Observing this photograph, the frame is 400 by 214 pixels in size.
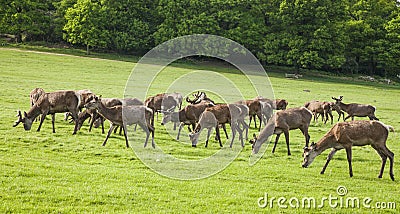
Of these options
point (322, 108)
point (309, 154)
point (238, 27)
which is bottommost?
point (309, 154)

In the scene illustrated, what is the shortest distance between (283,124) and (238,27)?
45.7 m

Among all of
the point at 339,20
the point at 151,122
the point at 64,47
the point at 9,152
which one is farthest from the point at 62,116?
the point at 339,20

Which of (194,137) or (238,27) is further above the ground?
(238,27)

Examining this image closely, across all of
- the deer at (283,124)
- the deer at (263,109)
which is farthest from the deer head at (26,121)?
the deer at (263,109)

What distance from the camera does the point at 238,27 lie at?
57.8 m

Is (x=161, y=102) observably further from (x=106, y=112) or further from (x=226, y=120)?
(x=106, y=112)

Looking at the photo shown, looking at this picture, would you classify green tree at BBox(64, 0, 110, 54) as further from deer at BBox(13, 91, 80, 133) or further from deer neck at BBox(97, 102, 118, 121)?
deer neck at BBox(97, 102, 118, 121)

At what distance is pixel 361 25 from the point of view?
60.6 m

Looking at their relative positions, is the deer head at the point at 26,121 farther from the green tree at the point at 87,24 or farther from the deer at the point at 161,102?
the green tree at the point at 87,24

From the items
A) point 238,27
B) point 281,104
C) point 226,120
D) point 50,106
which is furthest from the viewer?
point 238,27

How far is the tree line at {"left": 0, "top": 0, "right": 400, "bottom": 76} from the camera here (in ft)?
184

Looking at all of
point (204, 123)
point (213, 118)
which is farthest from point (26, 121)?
point (213, 118)

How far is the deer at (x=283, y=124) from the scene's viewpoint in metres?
13.4

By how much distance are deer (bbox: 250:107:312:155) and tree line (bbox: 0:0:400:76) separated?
4201cm
